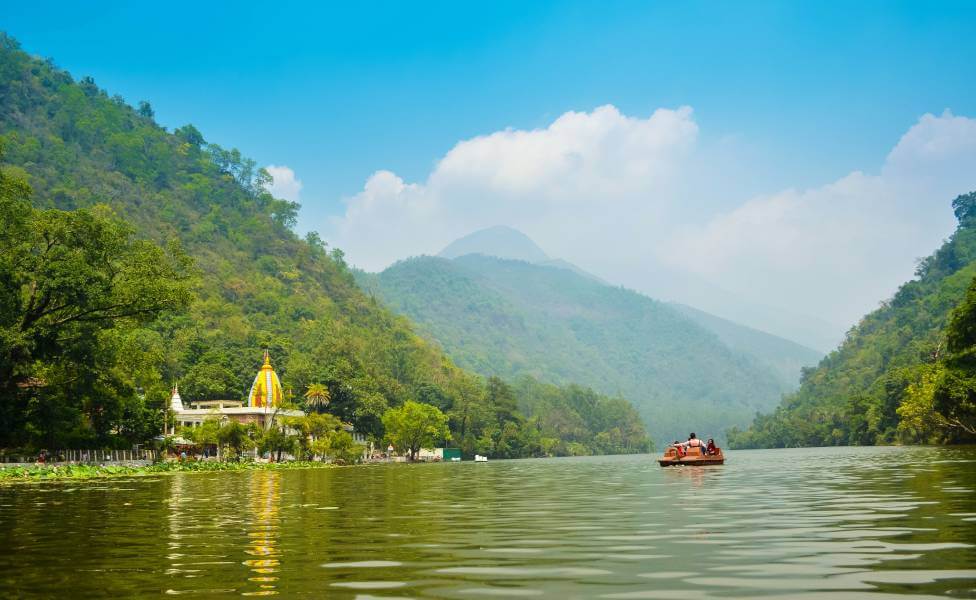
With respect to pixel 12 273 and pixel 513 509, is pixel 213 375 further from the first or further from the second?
pixel 513 509

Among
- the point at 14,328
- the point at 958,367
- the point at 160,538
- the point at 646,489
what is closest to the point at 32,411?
the point at 14,328

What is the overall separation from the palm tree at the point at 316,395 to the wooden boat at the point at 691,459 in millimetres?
89751

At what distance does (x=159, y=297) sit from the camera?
61812 mm

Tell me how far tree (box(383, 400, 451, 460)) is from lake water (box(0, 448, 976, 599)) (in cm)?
11637

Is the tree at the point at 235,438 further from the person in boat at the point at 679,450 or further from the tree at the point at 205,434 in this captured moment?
the person in boat at the point at 679,450

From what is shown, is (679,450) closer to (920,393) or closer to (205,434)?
(920,393)

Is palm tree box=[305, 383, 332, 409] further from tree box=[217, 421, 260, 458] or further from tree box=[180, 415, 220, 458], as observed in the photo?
tree box=[180, 415, 220, 458]

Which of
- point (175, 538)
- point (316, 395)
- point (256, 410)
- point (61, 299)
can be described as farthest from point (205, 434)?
point (175, 538)

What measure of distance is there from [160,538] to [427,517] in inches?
260

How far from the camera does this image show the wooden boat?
54812 millimetres

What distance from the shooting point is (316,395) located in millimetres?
140125

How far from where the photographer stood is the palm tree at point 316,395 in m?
139

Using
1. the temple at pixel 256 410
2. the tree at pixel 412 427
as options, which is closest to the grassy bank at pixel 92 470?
the temple at pixel 256 410

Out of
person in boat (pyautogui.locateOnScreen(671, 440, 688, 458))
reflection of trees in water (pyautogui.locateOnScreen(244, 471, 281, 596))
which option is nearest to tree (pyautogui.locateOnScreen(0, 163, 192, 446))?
person in boat (pyautogui.locateOnScreen(671, 440, 688, 458))
